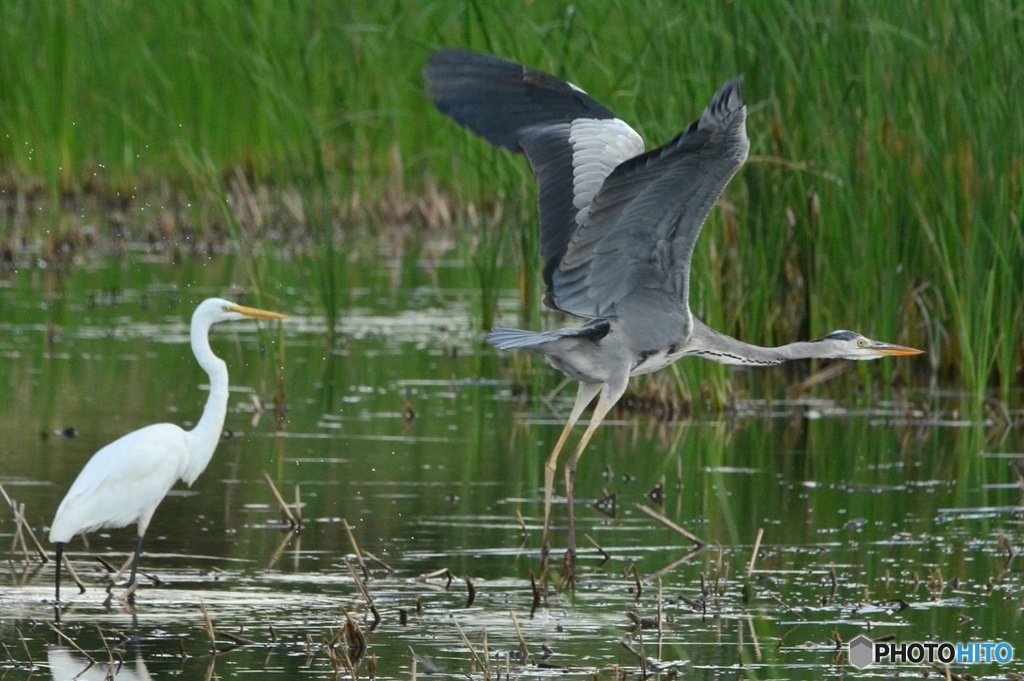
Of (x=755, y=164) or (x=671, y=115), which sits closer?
(x=671, y=115)

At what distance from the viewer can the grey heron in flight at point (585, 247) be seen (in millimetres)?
7254

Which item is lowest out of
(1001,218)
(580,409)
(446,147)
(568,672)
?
(568,672)

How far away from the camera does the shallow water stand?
6.06 meters

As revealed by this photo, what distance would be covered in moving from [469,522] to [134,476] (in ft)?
4.95

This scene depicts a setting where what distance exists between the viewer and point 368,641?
6043 mm

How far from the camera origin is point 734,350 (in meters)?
7.97

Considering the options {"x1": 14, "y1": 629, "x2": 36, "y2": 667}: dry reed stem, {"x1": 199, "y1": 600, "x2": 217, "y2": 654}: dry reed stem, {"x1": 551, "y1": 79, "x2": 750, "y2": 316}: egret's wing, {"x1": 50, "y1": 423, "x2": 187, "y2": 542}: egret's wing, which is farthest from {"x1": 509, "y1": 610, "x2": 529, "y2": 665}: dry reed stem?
{"x1": 50, "y1": 423, "x2": 187, "y2": 542}: egret's wing

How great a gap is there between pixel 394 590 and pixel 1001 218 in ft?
15.3

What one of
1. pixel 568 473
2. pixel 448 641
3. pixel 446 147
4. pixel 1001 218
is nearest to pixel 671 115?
pixel 1001 218

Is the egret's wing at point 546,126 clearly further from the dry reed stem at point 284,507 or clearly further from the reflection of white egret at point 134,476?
the reflection of white egret at point 134,476

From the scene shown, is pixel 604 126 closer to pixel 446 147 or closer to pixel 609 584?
pixel 609 584

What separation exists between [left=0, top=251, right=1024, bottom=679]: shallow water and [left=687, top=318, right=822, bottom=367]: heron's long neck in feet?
2.30

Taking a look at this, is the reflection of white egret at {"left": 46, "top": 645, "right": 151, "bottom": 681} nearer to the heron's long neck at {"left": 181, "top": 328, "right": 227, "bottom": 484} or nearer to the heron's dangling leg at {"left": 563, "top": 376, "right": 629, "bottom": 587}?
the heron's long neck at {"left": 181, "top": 328, "right": 227, "bottom": 484}

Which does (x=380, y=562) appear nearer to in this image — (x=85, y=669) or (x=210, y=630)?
(x=210, y=630)
